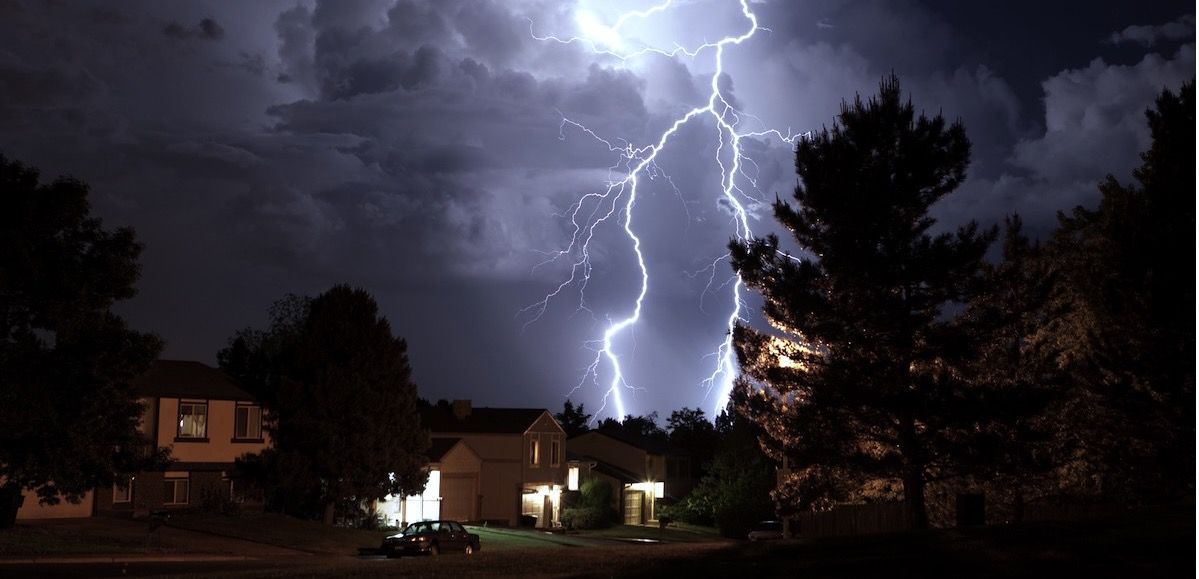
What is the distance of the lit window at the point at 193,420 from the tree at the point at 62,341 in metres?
13.6

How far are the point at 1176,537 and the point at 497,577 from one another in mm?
10335

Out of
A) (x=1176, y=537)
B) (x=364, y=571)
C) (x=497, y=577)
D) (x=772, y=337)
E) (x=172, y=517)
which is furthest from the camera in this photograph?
(x=172, y=517)

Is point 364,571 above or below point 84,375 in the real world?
below

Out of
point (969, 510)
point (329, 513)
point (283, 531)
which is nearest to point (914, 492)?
point (969, 510)

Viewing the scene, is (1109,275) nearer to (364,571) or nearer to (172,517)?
(364,571)

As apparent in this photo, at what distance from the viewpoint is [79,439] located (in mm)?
28594

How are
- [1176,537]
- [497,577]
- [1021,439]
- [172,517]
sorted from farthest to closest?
[172,517]
[1021,439]
[497,577]
[1176,537]

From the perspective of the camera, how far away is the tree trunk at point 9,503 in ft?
100.0

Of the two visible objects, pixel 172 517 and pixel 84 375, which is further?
pixel 172 517

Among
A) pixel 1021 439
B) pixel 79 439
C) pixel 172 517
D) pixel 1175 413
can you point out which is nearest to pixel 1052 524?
pixel 1021 439

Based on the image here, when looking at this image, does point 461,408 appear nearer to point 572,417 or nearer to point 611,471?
point 611,471

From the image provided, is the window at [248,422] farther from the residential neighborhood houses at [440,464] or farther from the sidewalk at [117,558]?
the sidewalk at [117,558]

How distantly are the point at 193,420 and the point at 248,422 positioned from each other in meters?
2.50

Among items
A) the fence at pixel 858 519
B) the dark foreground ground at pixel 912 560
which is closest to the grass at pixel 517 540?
the fence at pixel 858 519
